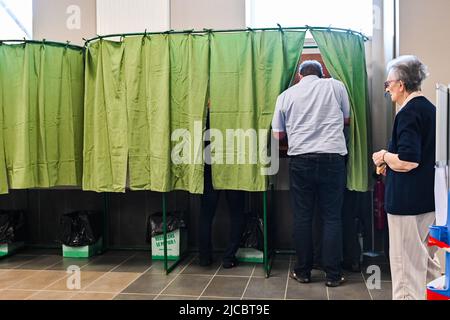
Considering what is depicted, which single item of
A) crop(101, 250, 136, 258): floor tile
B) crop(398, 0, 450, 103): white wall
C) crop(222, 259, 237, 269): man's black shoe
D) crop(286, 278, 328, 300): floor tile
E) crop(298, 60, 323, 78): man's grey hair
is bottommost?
crop(101, 250, 136, 258): floor tile

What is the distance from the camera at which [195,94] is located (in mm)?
3486

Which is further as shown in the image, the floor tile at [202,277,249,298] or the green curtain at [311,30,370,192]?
the green curtain at [311,30,370,192]

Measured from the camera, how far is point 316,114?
3.11 meters

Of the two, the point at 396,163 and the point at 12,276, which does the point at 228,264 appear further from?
the point at 396,163

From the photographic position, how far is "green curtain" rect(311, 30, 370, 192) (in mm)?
3346

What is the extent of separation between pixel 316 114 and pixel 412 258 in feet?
4.04

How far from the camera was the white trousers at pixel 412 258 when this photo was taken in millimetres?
2213

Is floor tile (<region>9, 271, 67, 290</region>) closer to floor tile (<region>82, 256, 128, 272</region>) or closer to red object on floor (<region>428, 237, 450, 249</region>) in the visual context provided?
floor tile (<region>82, 256, 128, 272</region>)

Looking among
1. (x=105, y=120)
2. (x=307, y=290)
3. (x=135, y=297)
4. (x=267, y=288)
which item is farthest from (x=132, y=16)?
(x=307, y=290)

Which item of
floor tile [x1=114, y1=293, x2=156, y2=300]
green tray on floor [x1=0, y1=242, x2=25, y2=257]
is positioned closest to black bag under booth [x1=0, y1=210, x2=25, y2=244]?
green tray on floor [x1=0, y1=242, x2=25, y2=257]

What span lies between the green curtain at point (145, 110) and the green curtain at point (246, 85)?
119 millimetres

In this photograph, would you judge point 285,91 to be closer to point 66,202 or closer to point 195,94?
point 195,94

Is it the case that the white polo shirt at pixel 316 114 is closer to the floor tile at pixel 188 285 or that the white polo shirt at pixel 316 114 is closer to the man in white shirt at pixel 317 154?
the man in white shirt at pixel 317 154

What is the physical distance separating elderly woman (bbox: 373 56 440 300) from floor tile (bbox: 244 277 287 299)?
37.6 inches
